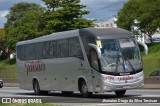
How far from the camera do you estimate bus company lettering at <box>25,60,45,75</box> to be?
2819 cm

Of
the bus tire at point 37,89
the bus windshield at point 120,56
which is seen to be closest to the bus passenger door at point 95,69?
the bus windshield at point 120,56

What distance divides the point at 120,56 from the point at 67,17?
153 ft

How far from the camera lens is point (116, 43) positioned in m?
22.0

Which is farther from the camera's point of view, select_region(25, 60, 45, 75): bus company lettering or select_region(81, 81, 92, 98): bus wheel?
select_region(25, 60, 45, 75): bus company lettering

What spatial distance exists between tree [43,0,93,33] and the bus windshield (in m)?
43.8

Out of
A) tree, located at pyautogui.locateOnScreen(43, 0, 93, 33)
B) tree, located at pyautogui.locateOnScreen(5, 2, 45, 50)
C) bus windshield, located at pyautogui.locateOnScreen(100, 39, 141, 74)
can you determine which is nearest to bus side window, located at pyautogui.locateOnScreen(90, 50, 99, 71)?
bus windshield, located at pyautogui.locateOnScreen(100, 39, 141, 74)

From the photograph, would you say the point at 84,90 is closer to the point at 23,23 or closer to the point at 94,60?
the point at 94,60

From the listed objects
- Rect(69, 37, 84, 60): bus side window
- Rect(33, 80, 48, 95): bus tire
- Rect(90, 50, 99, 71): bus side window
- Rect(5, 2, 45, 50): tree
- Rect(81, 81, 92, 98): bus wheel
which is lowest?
Rect(33, 80, 48, 95): bus tire

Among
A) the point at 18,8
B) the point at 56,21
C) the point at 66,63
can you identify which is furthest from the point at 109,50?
the point at 18,8

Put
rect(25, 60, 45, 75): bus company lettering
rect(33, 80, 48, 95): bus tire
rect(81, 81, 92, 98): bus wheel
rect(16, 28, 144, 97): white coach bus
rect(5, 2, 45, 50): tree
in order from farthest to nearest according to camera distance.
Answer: rect(5, 2, 45, 50): tree
rect(33, 80, 48, 95): bus tire
rect(25, 60, 45, 75): bus company lettering
rect(81, 81, 92, 98): bus wheel
rect(16, 28, 144, 97): white coach bus

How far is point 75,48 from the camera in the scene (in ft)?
77.8

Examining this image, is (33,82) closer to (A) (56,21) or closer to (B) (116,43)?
(B) (116,43)

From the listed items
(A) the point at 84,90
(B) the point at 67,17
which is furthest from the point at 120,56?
(B) the point at 67,17

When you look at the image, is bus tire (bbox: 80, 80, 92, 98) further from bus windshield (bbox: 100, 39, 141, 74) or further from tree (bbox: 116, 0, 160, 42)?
tree (bbox: 116, 0, 160, 42)
